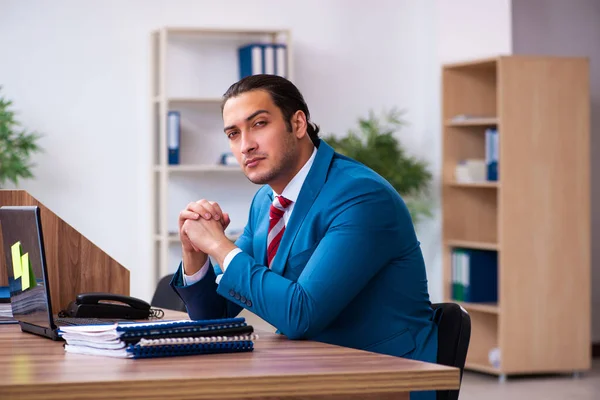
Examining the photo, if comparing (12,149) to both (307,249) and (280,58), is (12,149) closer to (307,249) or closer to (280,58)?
(280,58)

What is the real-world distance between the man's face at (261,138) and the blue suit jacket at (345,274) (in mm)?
80

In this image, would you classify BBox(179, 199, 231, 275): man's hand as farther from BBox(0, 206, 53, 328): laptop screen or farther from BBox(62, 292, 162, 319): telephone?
BBox(0, 206, 53, 328): laptop screen

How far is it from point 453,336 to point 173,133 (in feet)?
12.9

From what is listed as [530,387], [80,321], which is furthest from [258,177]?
[530,387]

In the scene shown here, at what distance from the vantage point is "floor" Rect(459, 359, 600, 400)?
546 cm

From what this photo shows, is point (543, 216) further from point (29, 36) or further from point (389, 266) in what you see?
point (389, 266)

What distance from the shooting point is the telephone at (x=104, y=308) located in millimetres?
2500

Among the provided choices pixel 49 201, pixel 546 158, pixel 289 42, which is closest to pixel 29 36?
pixel 49 201

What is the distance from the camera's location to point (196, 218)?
228 centimetres

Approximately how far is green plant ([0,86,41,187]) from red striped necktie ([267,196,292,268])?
3.29 metres

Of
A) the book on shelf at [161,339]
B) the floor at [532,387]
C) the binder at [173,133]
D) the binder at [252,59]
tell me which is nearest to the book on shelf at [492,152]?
the floor at [532,387]

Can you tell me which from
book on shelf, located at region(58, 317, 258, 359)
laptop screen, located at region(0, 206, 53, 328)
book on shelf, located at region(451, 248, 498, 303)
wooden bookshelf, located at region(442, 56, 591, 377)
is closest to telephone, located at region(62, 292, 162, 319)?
laptop screen, located at region(0, 206, 53, 328)

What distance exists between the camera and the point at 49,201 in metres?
6.07

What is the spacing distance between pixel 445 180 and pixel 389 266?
4.23m
